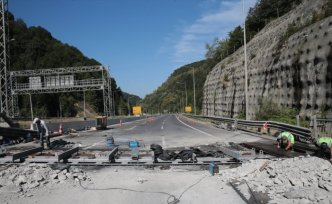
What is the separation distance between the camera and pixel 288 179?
9094 mm

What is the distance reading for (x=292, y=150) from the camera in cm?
1545

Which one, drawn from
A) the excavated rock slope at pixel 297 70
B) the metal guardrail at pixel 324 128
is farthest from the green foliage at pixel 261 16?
the metal guardrail at pixel 324 128

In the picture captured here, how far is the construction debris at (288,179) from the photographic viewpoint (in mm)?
7992

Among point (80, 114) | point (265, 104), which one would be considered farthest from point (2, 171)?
point (80, 114)

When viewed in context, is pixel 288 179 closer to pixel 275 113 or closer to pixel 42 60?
pixel 275 113

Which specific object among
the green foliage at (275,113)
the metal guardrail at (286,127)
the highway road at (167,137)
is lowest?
the highway road at (167,137)

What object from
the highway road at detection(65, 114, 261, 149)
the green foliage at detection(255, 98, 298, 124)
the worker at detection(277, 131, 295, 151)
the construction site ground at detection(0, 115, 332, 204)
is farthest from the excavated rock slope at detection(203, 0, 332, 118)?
the construction site ground at detection(0, 115, 332, 204)

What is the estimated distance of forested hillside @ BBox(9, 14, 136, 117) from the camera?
121812 millimetres

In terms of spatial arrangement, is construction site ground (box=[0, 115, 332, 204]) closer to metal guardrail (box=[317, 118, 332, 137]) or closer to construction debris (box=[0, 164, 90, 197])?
construction debris (box=[0, 164, 90, 197])

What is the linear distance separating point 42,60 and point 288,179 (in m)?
134

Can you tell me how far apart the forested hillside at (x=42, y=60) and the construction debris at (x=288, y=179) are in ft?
352

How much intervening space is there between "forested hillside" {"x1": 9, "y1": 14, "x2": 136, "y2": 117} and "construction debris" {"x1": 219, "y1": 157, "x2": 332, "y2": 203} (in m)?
107

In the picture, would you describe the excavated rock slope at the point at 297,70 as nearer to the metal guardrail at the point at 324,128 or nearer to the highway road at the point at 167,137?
the metal guardrail at the point at 324,128

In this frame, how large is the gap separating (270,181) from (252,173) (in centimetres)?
107
